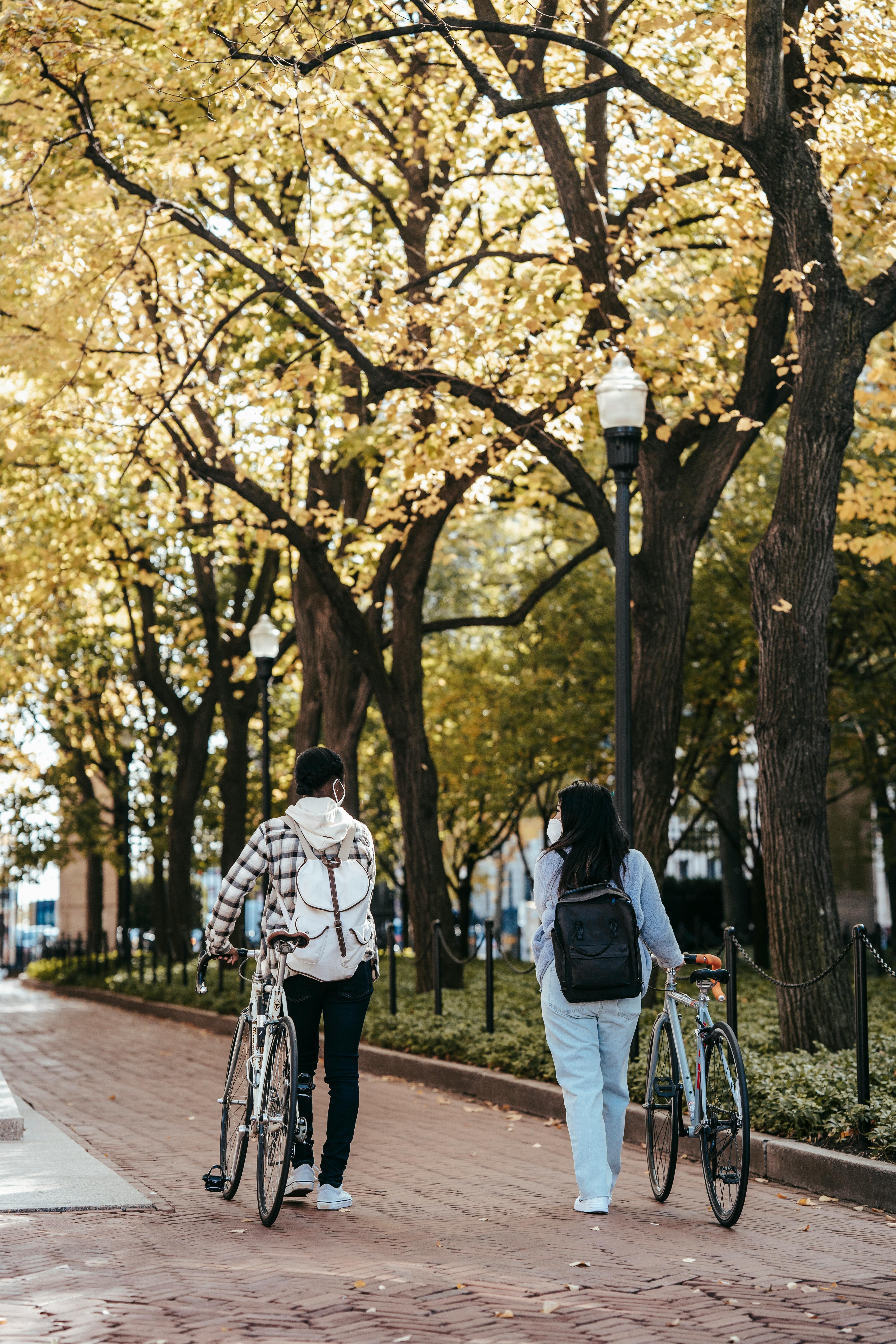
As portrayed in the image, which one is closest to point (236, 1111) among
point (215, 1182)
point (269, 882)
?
point (215, 1182)

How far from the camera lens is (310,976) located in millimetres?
6941

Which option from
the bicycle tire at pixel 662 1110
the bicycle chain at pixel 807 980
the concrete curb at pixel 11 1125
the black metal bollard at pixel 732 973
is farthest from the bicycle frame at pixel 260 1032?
the black metal bollard at pixel 732 973

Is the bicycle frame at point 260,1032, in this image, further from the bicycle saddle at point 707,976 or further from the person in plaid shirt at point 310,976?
the bicycle saddle at point 707,976

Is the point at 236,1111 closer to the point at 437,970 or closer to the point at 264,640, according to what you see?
the point at 437,970

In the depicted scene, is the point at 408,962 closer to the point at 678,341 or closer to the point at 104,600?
the point at 104,600

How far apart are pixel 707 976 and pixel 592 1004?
556 millimetres

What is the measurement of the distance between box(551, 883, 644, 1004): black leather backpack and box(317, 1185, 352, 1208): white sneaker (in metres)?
1.34

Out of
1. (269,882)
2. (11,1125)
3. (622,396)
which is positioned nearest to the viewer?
(269,882)

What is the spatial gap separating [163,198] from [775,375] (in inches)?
209

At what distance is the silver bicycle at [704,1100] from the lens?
666 centimetres

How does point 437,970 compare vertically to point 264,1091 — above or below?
above

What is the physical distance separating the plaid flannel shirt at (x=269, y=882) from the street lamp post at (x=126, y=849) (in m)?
22.4

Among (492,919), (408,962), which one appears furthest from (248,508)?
(408,962)

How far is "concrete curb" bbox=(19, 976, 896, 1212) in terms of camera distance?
7.62 metres
